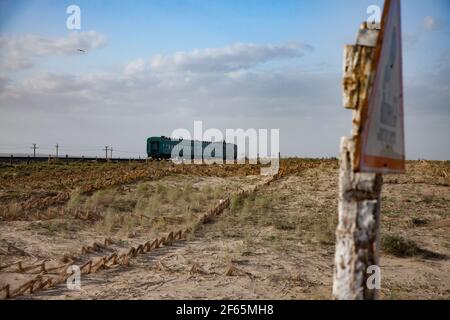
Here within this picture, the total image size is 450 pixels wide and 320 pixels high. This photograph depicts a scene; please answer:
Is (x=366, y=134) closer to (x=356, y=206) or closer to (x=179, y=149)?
(x=356, y=206)

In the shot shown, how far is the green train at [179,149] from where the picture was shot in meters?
→ 43.9

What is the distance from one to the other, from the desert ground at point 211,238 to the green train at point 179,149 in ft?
74.3

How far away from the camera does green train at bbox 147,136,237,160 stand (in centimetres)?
4391

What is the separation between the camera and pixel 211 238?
11367 mm

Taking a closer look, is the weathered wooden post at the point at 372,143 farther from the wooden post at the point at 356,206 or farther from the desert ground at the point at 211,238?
the desert ground at the point at 211,238

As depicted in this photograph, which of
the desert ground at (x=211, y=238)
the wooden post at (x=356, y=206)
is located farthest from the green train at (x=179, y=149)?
the wooden post at (x=356, y=206)

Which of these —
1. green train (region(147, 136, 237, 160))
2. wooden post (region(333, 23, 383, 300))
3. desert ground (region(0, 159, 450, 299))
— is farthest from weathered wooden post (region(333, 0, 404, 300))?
green train (region(147, 136, 237, 160))

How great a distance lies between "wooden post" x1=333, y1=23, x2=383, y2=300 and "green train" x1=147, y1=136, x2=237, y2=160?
39.7 metres

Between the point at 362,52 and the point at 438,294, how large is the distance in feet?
17.3

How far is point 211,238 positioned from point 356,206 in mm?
7408

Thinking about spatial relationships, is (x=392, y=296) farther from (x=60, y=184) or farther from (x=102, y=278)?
(x=60, y=184)

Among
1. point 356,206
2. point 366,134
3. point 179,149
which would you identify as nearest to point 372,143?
point 366,134

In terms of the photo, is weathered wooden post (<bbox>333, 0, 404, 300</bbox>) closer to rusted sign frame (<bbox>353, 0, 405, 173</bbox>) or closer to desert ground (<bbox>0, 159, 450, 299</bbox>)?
rusted sign frame (<bbox>353, 0, 405, 173</bbox>)
